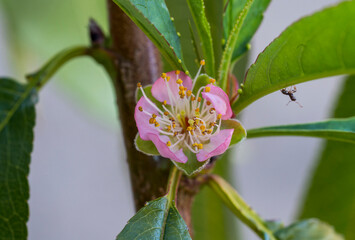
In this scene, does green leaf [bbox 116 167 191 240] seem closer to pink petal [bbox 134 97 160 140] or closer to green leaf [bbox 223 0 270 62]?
pink petal [bbox 134 97 160 140]

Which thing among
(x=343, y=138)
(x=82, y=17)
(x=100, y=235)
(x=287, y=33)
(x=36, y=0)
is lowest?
(x=100, y=235)

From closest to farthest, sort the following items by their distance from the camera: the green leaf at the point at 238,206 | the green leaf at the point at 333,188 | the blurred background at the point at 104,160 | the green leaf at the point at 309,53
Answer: the green leaf at the point at 309,53
the green leaf at the point at 238,206
the green leaf at the point at 333,188
the blurred background at the point at 104,160

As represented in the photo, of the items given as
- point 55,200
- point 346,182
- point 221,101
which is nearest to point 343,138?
point 221,101

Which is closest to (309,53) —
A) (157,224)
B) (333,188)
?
(157,224)

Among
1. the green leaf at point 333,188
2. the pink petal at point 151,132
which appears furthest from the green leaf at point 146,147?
the green leaf at point 333,188

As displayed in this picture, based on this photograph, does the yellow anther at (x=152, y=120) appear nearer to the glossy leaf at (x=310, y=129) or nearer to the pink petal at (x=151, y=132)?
the pink petal at (x=151, y=132)

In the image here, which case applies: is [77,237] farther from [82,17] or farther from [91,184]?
[82,17]

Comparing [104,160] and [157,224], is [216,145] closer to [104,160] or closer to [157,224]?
[157,224]

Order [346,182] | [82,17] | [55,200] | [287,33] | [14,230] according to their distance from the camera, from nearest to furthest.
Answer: [287,33], [14,230], [346,182], [82,17], [55,200]
